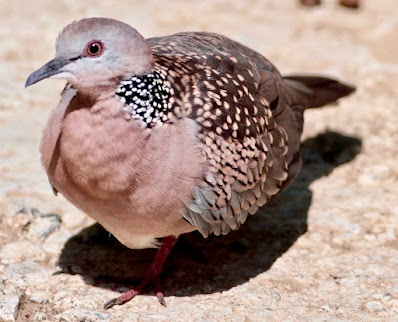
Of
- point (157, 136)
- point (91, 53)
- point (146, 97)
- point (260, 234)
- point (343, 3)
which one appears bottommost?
point (260, 234)

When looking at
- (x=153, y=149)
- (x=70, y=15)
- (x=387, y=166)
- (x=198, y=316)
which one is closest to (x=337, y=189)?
(x=387, y=166)

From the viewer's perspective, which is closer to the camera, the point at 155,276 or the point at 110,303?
the point at 110,303

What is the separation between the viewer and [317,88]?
219 inches

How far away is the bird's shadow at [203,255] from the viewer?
4547mm

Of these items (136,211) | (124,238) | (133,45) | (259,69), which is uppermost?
(133,45)

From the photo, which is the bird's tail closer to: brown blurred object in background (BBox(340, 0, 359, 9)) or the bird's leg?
the bird's leg

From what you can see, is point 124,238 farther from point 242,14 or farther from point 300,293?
point 242,14

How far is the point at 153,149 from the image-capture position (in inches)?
148

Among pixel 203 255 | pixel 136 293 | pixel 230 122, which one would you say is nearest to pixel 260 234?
pixel 203 255

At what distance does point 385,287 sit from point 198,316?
1.11 meters

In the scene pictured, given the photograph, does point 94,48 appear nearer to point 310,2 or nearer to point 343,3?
point 310,2

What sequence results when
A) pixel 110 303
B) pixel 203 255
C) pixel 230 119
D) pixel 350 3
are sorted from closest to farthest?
pixel 230 119 < pixel 110 303 < pixel 203 255 < pixel 350 3

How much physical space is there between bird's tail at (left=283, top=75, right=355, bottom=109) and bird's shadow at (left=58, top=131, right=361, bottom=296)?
2.18ft

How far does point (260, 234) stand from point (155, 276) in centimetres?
92
